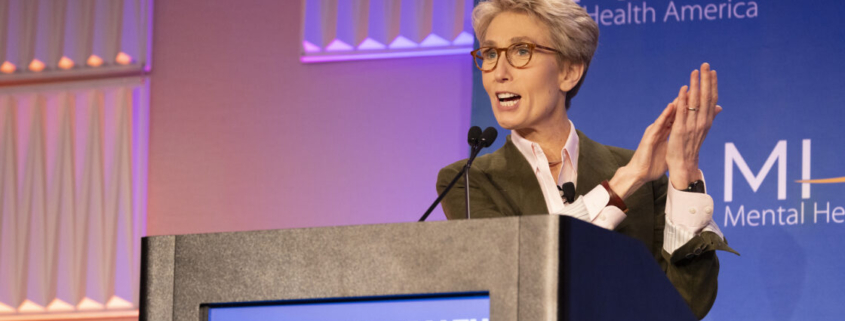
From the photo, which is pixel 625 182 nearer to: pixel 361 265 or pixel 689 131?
pixel 689 131

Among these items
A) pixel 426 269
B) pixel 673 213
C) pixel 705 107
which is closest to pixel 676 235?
pixel 673 213

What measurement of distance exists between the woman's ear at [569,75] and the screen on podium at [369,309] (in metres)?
1.41

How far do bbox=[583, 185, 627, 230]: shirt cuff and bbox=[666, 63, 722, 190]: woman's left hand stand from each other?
0.13 m

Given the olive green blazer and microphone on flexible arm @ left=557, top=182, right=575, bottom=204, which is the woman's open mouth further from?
microphone on flexible arm @ left=557, top=182, right=575, bottom=204

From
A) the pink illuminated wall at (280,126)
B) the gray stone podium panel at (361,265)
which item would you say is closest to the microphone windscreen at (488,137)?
the gray stone podium panel at (361,265)

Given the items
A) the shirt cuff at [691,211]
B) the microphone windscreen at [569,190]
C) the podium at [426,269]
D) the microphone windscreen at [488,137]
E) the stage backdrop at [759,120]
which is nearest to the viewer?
the podium at [426,269]

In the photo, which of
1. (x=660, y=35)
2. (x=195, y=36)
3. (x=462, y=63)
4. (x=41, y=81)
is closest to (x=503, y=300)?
(x=660, y=35)

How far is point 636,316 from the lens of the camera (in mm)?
1511

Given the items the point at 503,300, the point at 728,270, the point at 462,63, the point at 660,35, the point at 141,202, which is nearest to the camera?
the point at 503,300

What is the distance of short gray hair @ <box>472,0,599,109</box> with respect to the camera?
105 inches

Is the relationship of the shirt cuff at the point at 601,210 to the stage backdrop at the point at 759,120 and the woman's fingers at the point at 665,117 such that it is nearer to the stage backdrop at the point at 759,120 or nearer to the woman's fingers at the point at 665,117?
the woman's fingers at the point at 665,117

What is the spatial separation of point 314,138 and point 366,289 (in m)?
3.72

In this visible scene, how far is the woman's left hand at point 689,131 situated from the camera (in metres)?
2.18

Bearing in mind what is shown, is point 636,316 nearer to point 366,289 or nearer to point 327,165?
point 366,289
